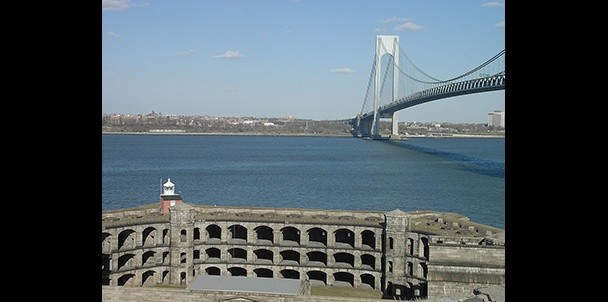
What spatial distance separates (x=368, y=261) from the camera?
956 inches

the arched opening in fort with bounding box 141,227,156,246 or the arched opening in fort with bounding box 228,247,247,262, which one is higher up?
the arched opening in fort with bounding box 141,227,156,246

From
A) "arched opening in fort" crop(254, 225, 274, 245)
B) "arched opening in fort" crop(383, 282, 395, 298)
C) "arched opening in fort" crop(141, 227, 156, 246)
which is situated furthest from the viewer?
"arched opening in fort" crop(254, 225, 274, 245)

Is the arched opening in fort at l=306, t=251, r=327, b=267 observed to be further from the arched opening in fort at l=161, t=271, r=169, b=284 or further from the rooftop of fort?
the arched opening in fort at l=161, t=271, r=169, b=284

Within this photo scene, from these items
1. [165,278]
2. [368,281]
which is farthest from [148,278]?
[368,281]

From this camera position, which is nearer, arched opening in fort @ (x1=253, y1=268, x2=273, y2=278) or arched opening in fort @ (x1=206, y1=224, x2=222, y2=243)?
arched opening in fort @ (x1=253, y1=268, x2=273, y2=278)

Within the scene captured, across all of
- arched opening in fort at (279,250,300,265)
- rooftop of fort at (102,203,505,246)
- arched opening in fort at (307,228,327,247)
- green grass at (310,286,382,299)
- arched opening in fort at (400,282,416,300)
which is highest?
rooftop of fort at (102,203,505,246)

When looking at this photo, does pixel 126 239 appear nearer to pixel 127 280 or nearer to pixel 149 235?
pixel 149 235

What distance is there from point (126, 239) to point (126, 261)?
2.82 feet

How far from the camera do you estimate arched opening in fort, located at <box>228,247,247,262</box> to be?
2501cm

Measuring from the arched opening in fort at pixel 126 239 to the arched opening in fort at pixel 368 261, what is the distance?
27.9 ft

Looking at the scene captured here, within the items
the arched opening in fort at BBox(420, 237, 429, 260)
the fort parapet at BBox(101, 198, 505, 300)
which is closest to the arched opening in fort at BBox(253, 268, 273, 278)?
the fort parapet at BBox(101, 198, 505, 300)

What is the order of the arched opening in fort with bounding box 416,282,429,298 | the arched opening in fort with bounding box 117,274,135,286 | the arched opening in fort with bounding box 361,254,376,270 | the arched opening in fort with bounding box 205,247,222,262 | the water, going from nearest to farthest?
1. the arched opening in fort with bounding box 416,282,429,298
2. the arched opening in fort with bounding box 117,274,135,286
3. the arched opening in fort with bounding box 361,254,376,270
4. the arched opening in fort with bounding box 205,247,222,262
5. the water

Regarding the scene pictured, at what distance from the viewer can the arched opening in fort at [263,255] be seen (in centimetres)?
2502
